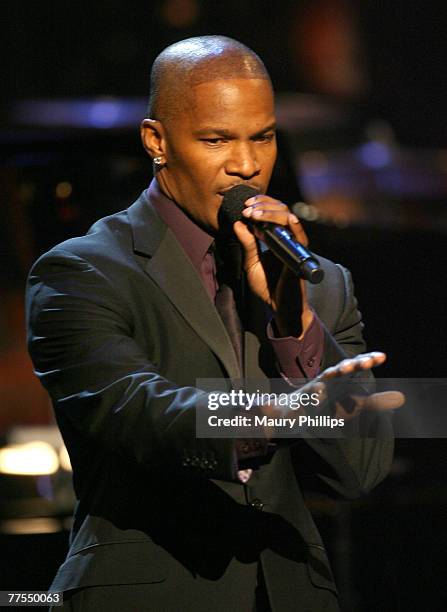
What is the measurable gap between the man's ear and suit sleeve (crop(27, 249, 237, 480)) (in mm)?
292

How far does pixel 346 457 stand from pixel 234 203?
50cm

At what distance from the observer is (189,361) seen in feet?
7.27

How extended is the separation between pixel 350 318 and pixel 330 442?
36 centimetres

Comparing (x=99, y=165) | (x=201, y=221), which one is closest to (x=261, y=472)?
(x=201, y=221)

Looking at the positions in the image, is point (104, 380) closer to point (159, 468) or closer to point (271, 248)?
point (159, 468)

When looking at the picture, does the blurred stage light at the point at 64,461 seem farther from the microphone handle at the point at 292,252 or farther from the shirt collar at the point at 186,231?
the microphone handle at the point at 292,252

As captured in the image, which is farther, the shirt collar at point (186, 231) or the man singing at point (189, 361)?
the shirt collar at point (186, 231)

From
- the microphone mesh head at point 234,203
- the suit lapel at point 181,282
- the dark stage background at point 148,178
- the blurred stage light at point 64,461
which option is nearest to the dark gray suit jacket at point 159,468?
the suit lapel at point 181,282

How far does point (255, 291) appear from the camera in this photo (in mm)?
2201

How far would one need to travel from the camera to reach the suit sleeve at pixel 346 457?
7.25 feet

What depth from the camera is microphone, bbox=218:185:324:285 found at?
6.31 feet

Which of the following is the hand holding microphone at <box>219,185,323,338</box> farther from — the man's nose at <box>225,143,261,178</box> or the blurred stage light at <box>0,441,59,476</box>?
the blurred stage light at <box>0,441,59,476</box>

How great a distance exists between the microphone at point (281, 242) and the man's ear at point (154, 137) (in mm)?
213

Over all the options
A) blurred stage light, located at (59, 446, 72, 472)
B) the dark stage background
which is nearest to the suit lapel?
the dark stage background
